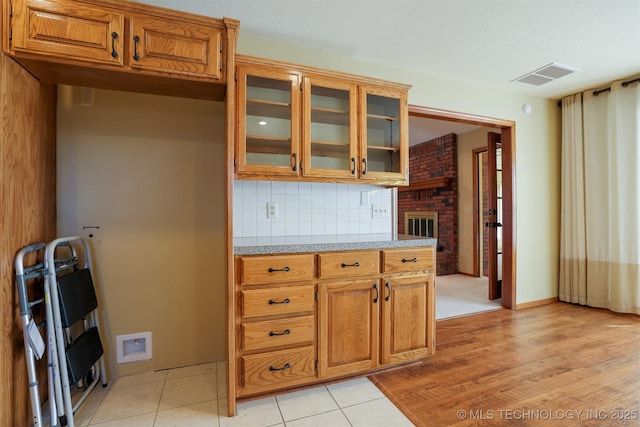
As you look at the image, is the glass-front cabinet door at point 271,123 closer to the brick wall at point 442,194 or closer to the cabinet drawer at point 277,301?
the cabinet drawer at point 277,301

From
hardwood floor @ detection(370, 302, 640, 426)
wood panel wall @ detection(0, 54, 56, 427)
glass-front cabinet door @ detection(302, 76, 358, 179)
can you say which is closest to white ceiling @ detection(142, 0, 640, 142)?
glass-front cabinet door @ detection(302, 76, 358, 179)

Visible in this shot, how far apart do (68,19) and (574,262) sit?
4917 millimetres

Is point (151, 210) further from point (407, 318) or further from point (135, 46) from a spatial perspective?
point (407, 318)

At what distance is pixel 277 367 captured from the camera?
68.6 inches

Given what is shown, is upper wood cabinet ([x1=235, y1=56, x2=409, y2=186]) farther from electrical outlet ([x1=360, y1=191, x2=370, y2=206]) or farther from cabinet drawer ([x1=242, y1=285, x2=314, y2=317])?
cabinet drawer ([x1=242, y1=285, x2=314, y2=317])

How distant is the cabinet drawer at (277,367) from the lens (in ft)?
5.56

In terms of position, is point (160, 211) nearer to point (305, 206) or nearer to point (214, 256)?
point (214, 256)

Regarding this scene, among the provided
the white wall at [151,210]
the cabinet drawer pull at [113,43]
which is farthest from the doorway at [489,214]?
the cabinet drawer pull at [113,43]

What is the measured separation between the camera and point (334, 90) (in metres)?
2.14

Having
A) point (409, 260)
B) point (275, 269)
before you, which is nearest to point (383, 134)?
point (409, 260)

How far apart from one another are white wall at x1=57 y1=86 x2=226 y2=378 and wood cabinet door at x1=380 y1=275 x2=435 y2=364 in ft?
4.03

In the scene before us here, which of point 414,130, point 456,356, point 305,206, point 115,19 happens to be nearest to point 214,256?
point 305,206

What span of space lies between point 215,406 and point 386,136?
2.18 metres

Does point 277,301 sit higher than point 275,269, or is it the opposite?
point 275,269
